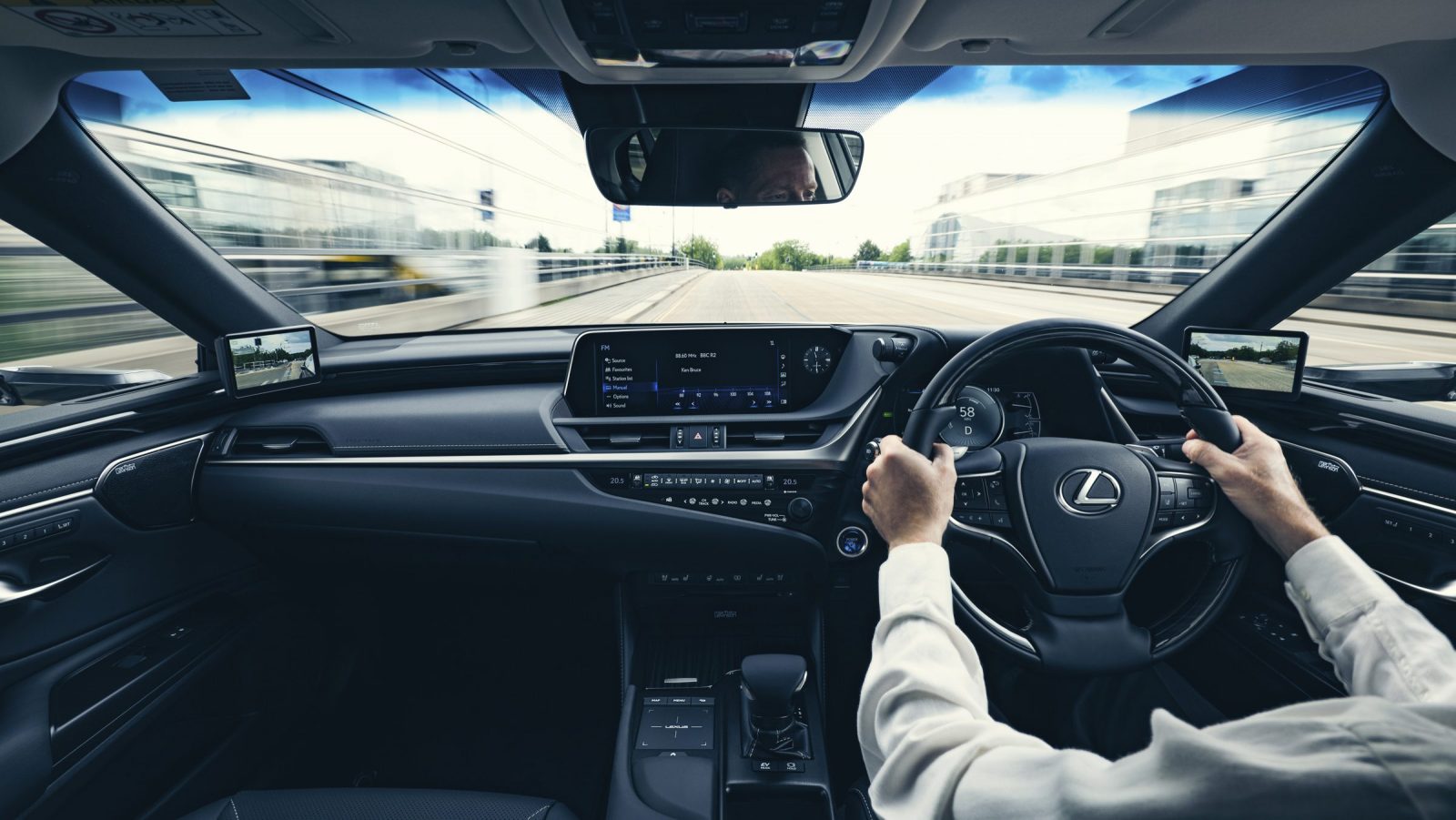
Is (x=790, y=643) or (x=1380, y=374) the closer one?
(x=1380, y=374)

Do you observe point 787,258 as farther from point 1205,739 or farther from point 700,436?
point 1205,739

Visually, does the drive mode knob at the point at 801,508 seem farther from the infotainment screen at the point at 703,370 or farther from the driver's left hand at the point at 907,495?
the driver's left hand at the point at 907,495

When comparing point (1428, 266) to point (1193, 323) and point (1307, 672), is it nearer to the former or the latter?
point (1193, 323)

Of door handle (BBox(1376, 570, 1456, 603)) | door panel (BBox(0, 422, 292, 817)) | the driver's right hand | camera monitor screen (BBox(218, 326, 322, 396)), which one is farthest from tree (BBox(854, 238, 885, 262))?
door panel (BBox(0, 422, 292, 817))

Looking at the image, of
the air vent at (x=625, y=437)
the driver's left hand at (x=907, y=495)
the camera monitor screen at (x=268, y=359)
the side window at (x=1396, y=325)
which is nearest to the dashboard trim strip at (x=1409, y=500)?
the side window at (x=1396, y=325)

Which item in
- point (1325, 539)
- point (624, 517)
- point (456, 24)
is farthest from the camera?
point (624, 517)

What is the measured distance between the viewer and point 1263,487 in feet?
5.53

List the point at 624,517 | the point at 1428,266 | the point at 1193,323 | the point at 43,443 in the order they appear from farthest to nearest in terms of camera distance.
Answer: the point at 1193,323
the point at 624,517
the point at 1428,266
the point at 43,443

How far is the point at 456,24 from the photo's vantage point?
205 centimetres

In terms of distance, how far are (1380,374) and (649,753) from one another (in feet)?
9.38

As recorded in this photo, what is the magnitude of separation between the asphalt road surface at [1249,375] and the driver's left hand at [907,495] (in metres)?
1.49

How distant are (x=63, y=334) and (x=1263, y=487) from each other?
142 inches

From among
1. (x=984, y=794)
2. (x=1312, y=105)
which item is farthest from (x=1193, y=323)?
(x=984, y=794)

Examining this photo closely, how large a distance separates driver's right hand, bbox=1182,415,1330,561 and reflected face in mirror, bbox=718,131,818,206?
1.54 metres
